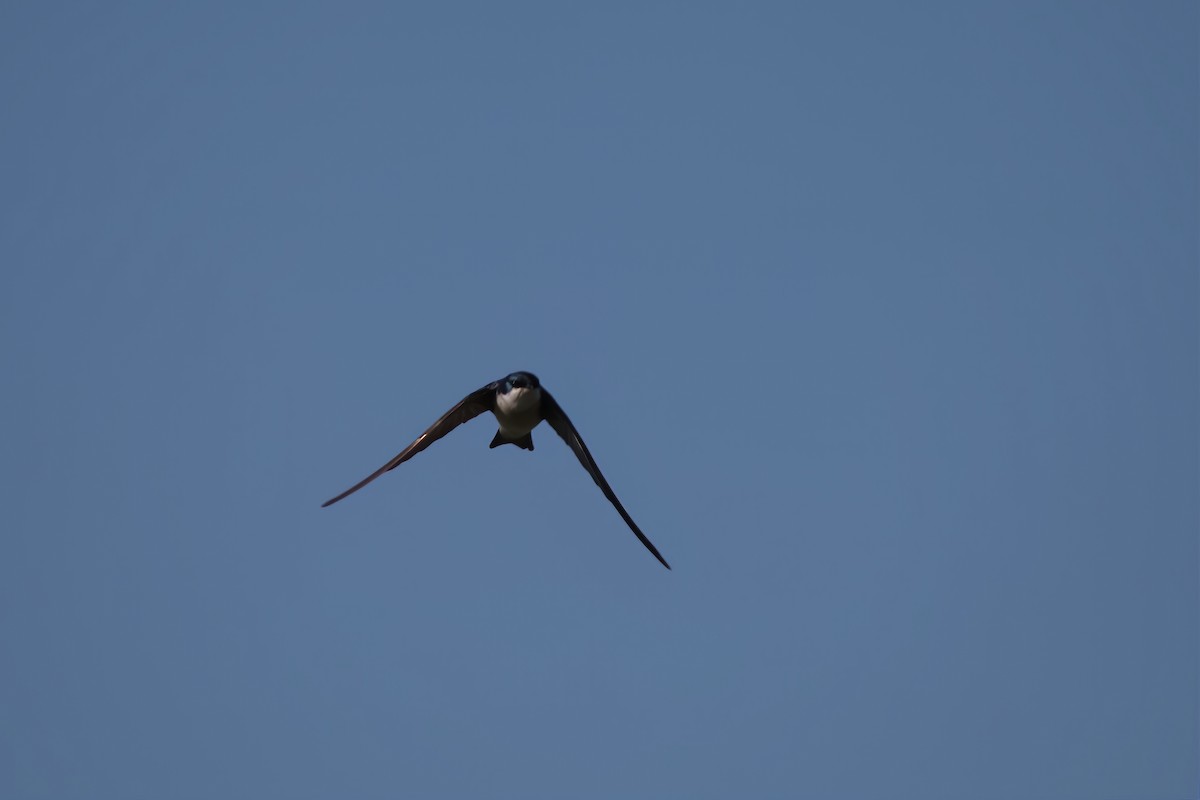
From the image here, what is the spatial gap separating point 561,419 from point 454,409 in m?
1.76

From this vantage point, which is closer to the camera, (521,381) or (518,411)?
(521,381)

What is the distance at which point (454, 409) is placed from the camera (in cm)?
2042

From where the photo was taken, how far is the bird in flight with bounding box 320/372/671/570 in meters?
19.3

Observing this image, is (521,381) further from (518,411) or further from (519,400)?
(518,411)

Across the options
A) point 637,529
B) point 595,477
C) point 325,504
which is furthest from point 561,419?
point 325,504

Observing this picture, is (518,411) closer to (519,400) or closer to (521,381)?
(519,400)

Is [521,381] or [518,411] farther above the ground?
[521,381]

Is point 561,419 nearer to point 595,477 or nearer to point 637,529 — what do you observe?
point 595,477

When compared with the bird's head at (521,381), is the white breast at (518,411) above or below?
below

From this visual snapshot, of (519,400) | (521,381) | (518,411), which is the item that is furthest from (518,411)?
(521,381)

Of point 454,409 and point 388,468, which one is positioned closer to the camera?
point 388,468

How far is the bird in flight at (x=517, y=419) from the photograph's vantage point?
19.3m

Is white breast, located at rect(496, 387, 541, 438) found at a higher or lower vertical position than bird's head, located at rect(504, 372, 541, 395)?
lower

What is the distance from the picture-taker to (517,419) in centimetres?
1983
